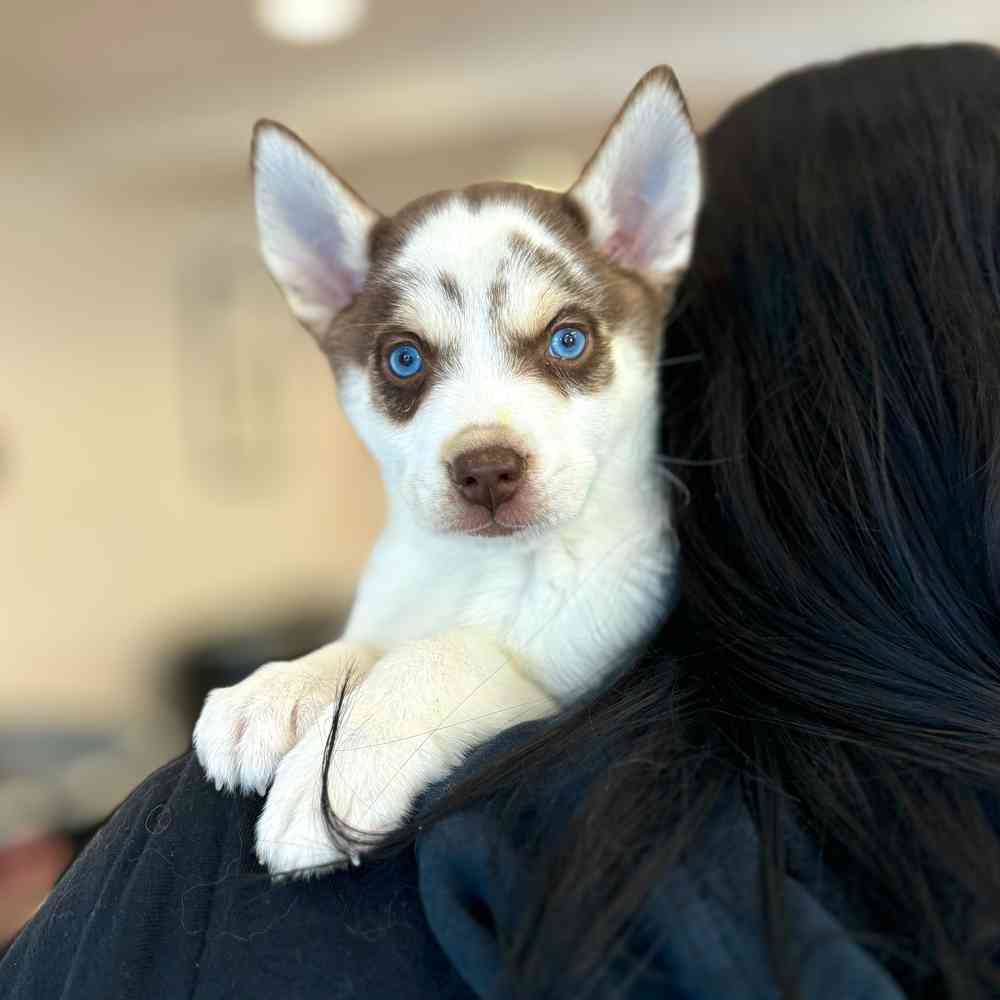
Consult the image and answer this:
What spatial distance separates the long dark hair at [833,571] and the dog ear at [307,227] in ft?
1.55

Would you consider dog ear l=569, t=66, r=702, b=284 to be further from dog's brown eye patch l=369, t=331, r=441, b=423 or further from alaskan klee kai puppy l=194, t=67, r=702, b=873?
dog's brown eye patch l=369, t=331, r=441, b=423

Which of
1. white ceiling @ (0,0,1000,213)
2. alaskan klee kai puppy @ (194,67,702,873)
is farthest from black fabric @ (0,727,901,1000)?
white ceiling @ (0,0,1000,213)

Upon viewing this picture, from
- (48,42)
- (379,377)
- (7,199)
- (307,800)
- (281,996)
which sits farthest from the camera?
(7,199)

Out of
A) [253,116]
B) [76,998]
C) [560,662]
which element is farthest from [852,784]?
[253,116]

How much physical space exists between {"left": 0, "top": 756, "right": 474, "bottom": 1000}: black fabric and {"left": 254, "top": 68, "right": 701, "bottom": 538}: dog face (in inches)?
17.9

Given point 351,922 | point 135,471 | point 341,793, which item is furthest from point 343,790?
point 135,471

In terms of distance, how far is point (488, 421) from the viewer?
1.11 meters

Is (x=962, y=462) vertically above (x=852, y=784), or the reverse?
(x=962, y=462)

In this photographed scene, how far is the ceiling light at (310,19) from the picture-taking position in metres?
3.90

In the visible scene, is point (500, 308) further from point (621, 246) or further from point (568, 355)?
point (621, 246)

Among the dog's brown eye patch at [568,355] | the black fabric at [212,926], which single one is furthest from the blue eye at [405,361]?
the black fabric at [212,926]

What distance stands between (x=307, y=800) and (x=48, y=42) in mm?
3981

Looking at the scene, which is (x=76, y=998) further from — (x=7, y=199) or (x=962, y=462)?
(x=7, y=199)

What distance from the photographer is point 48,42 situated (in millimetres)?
3857
